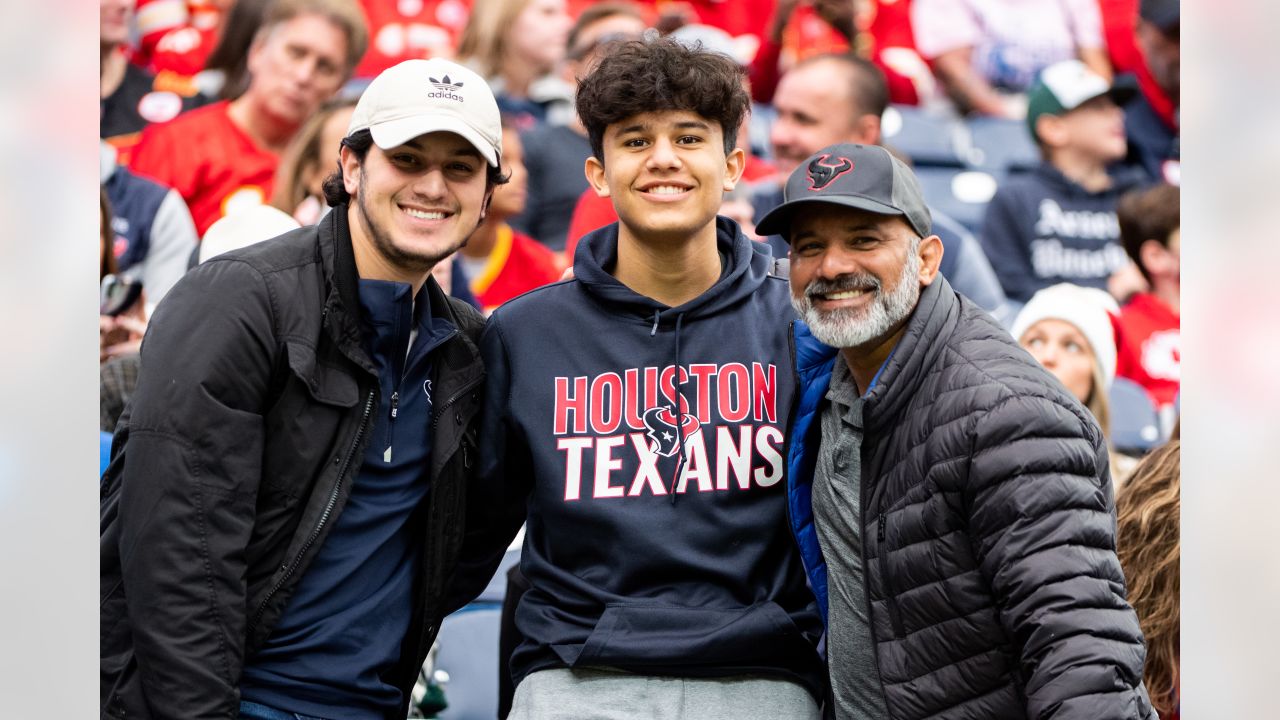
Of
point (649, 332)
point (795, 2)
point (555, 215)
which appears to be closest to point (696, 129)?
point (649, 332)

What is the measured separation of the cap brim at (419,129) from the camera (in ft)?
7.40

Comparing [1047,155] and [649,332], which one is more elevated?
[1047,155]

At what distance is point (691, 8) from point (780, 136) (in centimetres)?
112

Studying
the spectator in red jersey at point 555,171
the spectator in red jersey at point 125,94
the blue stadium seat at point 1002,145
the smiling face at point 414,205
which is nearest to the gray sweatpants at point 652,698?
the smiling face at point 414,205

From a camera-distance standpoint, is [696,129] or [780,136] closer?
[696,129]

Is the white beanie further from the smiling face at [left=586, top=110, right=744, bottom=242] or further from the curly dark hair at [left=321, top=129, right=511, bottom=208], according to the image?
the curly dark hair at [left=321, top=129, right=511, bottom=208]

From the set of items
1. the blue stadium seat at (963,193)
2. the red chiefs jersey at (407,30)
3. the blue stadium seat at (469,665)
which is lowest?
the blue stadium seat at (469,665)

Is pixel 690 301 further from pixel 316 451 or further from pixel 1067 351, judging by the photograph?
pixel 1067 351

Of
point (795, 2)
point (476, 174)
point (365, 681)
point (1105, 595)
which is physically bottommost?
point (365, 681)

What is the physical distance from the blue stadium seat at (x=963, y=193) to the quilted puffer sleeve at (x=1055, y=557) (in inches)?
170

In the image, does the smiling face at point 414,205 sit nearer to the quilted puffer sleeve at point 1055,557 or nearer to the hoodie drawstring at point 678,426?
the hoodie drawstring at point 678,426

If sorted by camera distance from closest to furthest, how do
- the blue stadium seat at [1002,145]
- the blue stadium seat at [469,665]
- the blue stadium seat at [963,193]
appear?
the blue stadium seat at [469,665] < the blue stadium seat at [963,193] < the blue stadium seat at [1002,145]

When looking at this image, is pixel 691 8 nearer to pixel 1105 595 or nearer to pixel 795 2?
pixel 795 2

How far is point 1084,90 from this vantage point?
20.4ft
